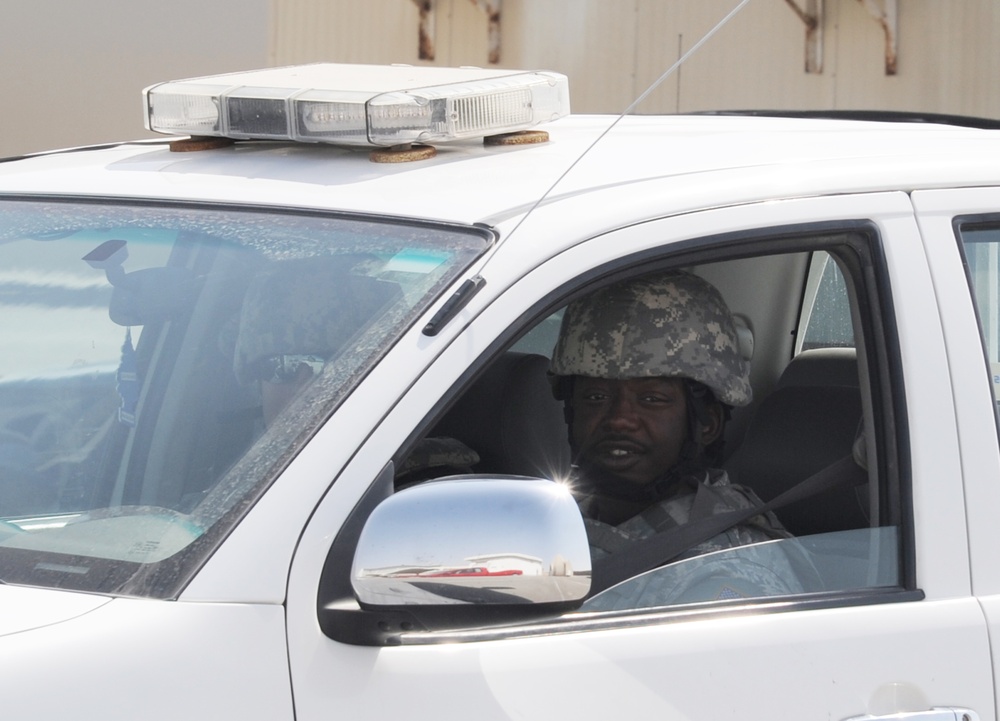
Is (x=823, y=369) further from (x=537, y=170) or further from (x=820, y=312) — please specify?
(x=537, y=170)

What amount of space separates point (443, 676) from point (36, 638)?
1.42 feet

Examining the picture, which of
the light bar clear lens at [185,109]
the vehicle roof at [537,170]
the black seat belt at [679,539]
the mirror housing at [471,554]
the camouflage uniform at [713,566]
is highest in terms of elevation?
the light bar clear lens at [185,109]

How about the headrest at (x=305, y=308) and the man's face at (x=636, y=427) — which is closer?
the headrest at (x=305, y=308)

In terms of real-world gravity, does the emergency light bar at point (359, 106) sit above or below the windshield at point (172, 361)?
above

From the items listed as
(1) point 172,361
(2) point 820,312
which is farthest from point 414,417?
(2) point 820,312

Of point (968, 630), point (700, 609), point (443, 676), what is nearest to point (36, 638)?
point (443, 676)

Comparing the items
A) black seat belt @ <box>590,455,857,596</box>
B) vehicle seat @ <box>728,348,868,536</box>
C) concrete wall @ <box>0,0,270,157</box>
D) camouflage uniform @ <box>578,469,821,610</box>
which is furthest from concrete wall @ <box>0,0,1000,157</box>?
black seat belt @ <box>590,455,857,596</box>

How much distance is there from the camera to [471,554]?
1308 millimetres

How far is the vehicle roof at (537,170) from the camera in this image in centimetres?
163

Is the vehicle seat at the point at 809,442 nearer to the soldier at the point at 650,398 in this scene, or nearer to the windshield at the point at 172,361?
the soldier at the point at 650,398

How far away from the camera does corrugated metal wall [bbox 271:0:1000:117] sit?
9461mm

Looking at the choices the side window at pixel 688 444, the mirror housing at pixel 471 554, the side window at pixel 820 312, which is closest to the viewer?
the mirror housing at pixel 471 554

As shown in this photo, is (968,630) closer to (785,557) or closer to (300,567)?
(785,557)

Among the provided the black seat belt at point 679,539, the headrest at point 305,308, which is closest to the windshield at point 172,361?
the headrest at point 305,308
